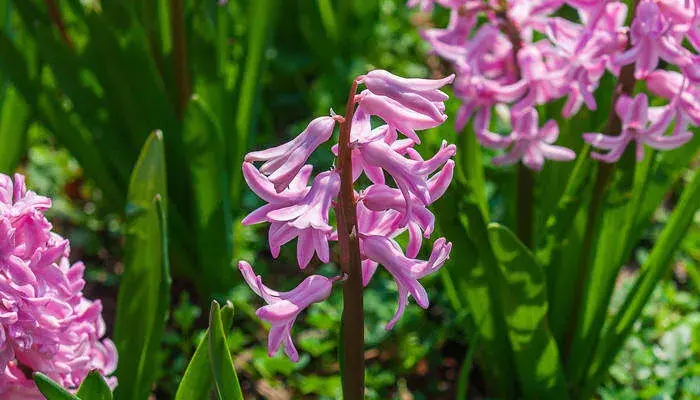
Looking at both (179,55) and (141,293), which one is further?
(179,55)

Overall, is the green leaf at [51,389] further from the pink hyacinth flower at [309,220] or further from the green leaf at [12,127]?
the green leaf at [12,127]

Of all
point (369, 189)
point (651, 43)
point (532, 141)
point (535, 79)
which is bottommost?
point (532, 141)

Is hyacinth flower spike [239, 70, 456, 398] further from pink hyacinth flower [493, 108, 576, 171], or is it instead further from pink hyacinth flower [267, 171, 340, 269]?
pink hyacinth flower [493, 108, 576, 171]

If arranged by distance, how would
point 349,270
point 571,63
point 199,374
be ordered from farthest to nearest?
point 571,63
point 199,374
point 349,270

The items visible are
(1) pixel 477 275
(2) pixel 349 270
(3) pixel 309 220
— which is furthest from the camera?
(1) pixel 477 275

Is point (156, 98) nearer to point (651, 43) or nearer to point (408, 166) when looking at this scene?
point (651, 43)

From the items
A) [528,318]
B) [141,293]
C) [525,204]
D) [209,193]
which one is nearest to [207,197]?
[209,193]
